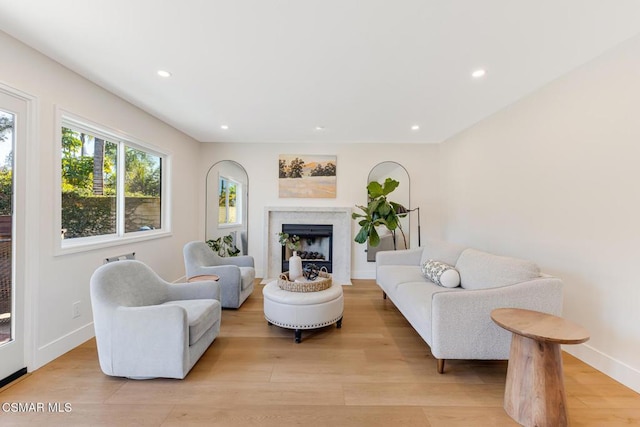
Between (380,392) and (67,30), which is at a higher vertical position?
(67,30)

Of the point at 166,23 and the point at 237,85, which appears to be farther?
the point at 237,85

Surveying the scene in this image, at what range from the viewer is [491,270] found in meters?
2.53

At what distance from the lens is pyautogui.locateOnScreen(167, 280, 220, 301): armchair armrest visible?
2.62 metres

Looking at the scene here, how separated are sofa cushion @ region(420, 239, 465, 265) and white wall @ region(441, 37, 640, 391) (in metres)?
0.62

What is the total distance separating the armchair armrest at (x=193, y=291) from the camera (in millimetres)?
2617

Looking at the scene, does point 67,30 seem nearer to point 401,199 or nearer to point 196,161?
point 196,161

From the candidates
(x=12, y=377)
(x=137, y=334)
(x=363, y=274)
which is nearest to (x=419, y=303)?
(x=137, y=334)

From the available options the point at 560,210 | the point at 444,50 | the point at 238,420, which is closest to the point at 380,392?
the point at 238,420

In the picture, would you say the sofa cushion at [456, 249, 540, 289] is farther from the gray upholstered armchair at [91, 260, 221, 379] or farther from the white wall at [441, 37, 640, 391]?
the gray upholstered armchair at [91, 260, 221, 379]

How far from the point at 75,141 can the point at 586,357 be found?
5.19 metres

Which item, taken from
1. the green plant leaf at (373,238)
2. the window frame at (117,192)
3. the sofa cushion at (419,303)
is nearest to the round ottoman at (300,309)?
the sofa cushion at (419,303)

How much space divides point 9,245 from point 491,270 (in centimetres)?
398

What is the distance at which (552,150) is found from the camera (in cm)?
270

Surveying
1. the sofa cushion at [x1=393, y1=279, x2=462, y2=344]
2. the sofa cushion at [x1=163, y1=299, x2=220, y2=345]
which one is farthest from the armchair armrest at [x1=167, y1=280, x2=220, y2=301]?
the sofa cushion at [x1=393, y1=279, x2=462, y2=344]
